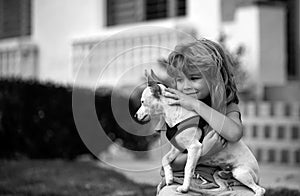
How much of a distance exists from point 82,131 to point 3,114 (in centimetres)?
540

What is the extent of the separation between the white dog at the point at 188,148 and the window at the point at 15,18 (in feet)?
41.9

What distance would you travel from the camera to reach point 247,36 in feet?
31.4

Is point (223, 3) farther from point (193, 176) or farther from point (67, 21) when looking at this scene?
point (193, 176)

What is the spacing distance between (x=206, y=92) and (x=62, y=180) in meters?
3.59

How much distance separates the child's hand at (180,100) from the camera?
285cm

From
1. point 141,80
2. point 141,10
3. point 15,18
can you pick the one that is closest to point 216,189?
point 141,80

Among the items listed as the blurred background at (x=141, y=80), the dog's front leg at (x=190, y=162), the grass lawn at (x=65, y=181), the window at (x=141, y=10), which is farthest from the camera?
the window at (x=141, y=10)

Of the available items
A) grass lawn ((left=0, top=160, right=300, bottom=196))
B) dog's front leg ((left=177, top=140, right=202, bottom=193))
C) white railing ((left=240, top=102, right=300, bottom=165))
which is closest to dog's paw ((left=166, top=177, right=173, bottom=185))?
dog's front leg ((left=177, top=140, right=202, bottom=193))

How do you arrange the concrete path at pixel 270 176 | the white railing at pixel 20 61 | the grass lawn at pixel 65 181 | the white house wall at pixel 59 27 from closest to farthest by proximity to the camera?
the grass lawn at pixel 65 181
the concrete path at pixel 270 176
the white house wall at pixel 59 27
the white railing at pixel 20 61

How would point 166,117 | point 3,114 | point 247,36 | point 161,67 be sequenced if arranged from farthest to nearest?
point 247,36 → point 3,114 → point 161,67 → point 166,117

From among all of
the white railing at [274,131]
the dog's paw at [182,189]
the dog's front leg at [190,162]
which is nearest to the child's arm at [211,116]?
the dog's front leg at [190,162]

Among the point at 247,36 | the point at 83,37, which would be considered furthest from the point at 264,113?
the point at 83,37

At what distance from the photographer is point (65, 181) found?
6188 millimetres

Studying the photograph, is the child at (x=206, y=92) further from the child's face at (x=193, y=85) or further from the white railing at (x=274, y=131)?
the white railing at (x=274, y=131)
